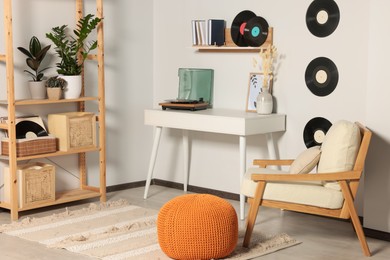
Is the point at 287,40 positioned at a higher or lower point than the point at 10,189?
higher

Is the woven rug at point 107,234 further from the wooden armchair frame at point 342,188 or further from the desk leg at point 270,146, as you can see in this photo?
the desk leg at point 270,146

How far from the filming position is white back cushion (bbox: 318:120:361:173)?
Result: 425cm

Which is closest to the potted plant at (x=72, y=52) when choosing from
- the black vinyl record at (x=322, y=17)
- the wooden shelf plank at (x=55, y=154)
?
the wooden shelf plank at (x=55, y=154)

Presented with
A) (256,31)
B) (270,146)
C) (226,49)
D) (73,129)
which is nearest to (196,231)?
(270,146)

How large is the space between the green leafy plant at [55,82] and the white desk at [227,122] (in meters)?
0.79

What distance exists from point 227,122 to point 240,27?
2.98 feet

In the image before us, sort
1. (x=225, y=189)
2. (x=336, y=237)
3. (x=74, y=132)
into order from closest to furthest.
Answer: (x=336, y=237), (x=74, y=132), (x=225, y=189)

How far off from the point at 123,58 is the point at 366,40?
2276 millimetres

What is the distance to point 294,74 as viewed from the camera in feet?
17.5

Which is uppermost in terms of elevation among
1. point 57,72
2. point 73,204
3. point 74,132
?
point 57,72

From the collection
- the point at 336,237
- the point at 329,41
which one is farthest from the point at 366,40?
the point at 336,237

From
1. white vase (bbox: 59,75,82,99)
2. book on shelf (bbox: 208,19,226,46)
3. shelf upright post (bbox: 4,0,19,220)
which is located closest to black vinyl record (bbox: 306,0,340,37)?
book on shelf (bbox: 208,19,226,46)

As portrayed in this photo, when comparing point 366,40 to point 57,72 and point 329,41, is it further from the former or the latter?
point 57,72

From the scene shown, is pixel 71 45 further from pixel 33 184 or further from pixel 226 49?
pixel 226 49
